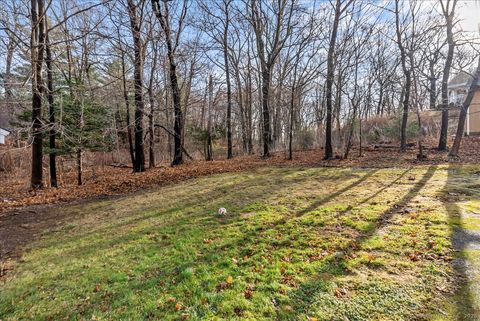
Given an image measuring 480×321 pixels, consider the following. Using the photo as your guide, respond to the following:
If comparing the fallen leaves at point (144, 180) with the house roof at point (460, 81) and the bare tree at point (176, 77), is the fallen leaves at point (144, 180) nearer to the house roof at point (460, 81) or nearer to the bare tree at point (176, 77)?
the bare tree at point (176, 77)

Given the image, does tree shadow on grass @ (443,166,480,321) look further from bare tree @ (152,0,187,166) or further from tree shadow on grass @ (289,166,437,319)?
bare tree @ (152,0,187,166)

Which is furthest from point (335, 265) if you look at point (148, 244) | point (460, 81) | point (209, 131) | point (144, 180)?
point (460, 81)

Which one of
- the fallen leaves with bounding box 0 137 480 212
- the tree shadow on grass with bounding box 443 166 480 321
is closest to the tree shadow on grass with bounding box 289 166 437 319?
the tree shadow on grass with bounding box 443 166 480 321

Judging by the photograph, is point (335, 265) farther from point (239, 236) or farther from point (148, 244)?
point (148, 244)

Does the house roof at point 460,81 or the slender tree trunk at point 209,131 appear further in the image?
the house roof at point 460,81

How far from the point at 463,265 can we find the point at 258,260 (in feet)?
7.29

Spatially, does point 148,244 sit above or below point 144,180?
below

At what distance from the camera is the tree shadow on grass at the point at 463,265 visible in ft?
7.07

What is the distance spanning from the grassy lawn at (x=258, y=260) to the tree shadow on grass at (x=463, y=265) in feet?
0.16

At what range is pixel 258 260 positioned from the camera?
320 cm

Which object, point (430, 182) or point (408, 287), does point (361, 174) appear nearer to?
point (430, 182)

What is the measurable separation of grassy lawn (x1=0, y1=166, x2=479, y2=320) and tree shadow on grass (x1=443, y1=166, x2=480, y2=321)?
49 mm

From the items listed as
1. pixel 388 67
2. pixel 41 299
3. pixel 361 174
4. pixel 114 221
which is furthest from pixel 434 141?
pixel 41 299

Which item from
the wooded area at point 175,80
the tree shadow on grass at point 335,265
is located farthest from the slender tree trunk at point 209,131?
the tree shadow on grass at point 335,265
